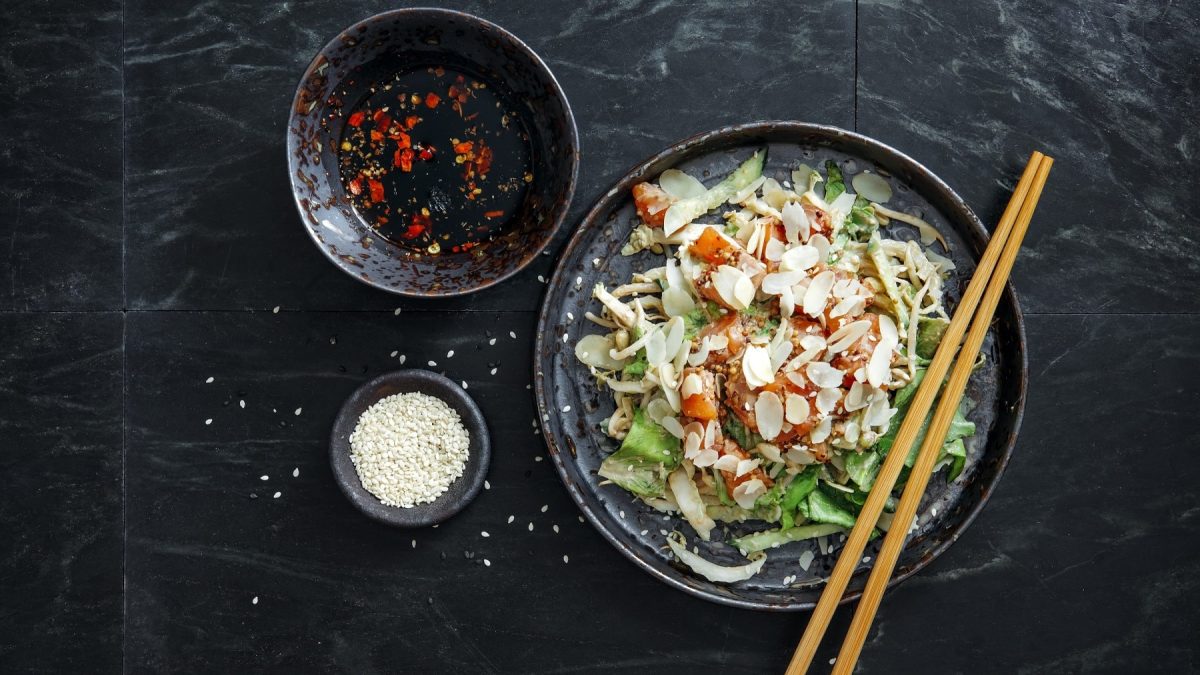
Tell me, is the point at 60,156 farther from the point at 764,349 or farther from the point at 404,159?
the point at 764,349

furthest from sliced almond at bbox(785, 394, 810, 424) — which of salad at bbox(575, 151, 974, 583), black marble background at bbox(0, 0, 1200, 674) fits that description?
black marble background at bbox(0, 0, 1200, 674)

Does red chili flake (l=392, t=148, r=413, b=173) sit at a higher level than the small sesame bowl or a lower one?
higher

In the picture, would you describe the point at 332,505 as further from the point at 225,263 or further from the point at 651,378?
the point at 651,378

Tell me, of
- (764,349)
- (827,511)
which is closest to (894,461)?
(827,511)

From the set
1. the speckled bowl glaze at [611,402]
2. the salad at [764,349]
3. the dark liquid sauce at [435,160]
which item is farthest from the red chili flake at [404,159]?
A: the salad at [764,349]

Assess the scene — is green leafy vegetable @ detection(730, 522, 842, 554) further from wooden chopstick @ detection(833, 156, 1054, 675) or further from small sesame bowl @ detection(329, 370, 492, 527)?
small sesame bowl @ detection(329, 370, 492, 527)

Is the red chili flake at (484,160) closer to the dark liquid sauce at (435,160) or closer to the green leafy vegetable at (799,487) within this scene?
the dark liquid sauce at (435,160)
